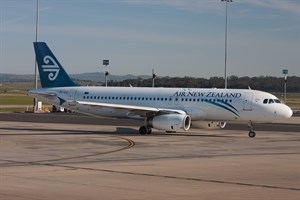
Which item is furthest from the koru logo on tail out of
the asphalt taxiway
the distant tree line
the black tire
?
the distant tree line

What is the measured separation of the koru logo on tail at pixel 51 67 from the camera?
49719 mm

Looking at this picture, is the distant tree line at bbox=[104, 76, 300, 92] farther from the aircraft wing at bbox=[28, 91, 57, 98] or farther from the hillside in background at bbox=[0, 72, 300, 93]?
the aircraft wing at bbox=[28, 91, 57, 98]

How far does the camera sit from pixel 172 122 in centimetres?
4147

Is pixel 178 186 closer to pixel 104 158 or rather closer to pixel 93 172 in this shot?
pixel 93 172

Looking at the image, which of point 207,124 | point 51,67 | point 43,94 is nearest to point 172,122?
point 207,124

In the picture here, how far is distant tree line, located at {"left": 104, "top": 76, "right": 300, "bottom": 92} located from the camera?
135175 mm

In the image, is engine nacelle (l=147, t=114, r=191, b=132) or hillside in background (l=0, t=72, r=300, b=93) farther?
hillside in background (l=0, t=72, r=300, b=93)

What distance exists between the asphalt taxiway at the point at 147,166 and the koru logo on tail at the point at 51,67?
880cm

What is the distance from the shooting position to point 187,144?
115 ft

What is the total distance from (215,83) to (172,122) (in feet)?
328

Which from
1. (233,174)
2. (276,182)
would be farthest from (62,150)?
(276,182)

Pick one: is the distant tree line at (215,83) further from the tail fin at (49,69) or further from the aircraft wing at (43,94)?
the aircraft wing at (43,94)

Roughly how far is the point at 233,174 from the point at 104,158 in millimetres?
6704

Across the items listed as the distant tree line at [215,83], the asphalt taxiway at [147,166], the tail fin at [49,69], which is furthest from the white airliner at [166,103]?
the distant tree line at [215,83]
